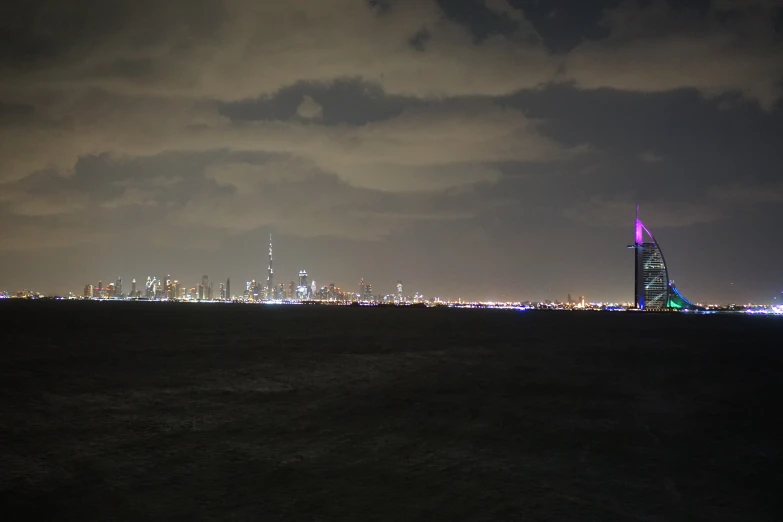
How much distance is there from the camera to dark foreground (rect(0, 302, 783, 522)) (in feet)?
60.5

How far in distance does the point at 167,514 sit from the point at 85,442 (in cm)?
1049

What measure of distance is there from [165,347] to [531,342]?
163 feet

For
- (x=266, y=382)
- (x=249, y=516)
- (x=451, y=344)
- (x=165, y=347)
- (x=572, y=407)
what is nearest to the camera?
(x=249, y=516)

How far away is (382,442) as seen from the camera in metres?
25.9

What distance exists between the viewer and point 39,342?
7756 centimetres

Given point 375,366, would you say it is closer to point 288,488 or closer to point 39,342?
point 288,488

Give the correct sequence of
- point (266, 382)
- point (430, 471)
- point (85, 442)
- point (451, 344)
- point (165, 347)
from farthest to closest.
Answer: point (451, 344) → point (165, 347) → point (266, 382) → point (85, 442) → point (430, 471)

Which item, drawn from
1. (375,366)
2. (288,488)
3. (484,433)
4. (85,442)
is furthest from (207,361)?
(288,488)

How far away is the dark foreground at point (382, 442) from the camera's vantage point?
60.5 feet

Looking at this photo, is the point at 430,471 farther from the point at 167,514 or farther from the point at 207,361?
the point at 207,361

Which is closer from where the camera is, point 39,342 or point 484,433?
point 484,433

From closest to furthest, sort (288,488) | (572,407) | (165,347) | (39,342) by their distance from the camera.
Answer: (288,488), (572,407), (165,347), (39,342)

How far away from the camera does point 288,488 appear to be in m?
19.5

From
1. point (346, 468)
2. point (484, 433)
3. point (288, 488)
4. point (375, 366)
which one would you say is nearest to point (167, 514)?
point (288, 488)
